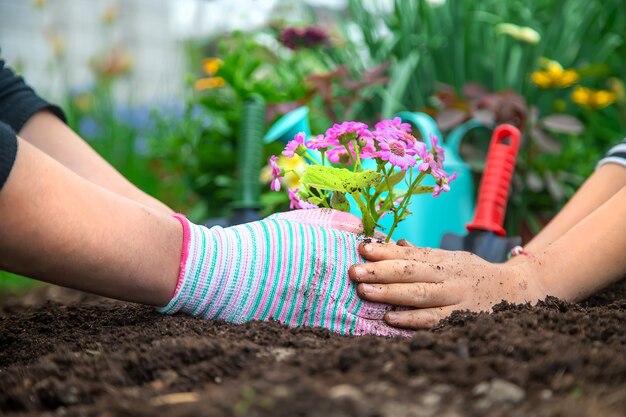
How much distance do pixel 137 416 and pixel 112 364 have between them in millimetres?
193

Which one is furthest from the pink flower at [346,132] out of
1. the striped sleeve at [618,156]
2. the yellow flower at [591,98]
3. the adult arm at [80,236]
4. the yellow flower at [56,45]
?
the yellow flower at [56,45]

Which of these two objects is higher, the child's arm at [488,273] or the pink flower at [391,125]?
the pink flower at [391,125]

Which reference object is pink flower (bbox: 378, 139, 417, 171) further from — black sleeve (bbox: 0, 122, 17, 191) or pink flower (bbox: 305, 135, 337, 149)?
black sleeve (bbox: 0, 122, 17, 191)

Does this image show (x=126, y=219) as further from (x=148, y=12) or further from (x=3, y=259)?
(x=148, y=12)

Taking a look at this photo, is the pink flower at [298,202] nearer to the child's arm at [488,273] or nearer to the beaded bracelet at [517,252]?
the child's arm at [488,273]

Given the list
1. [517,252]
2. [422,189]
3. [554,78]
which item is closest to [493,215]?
[517,252]

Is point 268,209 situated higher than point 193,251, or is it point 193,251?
point 268,209

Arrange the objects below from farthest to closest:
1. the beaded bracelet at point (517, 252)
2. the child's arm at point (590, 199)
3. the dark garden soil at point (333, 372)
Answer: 1. the child's arm at point (590, 199)
2. the beaded bracelet at point (517, 252)
3. the dark garden soil at point (333, 372)

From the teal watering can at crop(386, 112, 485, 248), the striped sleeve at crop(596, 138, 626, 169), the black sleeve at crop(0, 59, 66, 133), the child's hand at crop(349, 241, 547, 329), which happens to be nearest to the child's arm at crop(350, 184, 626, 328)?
the child's hand at crop(349, 241, 547, 329)

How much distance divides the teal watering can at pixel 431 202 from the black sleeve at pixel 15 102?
0.56 metres

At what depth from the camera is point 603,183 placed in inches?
57.2

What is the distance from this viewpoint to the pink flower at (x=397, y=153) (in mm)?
1052

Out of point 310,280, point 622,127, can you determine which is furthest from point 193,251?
point 622,127

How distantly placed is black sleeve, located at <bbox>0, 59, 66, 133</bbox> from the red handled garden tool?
934 millimetres
